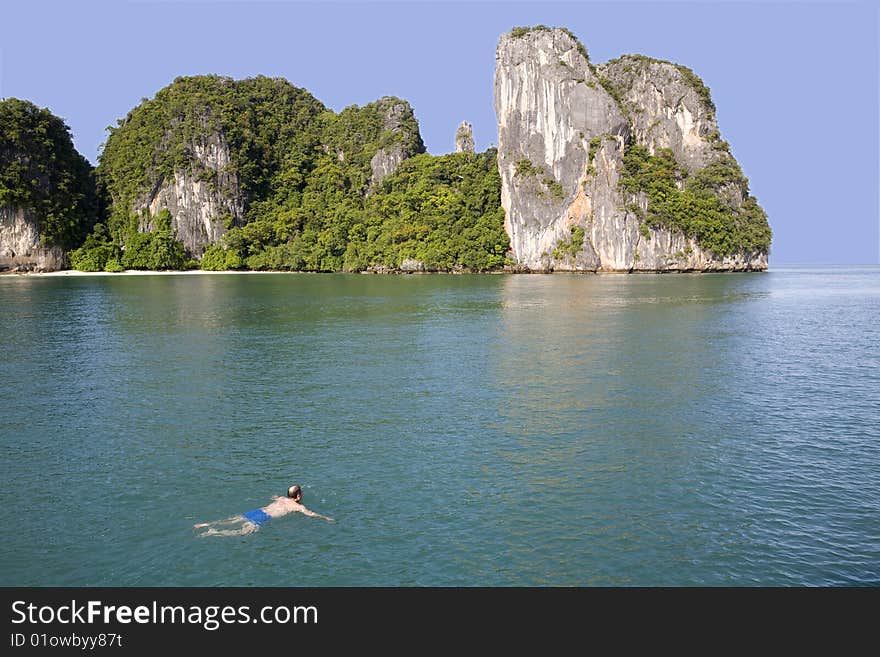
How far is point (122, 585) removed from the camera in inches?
446

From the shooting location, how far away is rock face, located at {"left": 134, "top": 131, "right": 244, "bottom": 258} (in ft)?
452

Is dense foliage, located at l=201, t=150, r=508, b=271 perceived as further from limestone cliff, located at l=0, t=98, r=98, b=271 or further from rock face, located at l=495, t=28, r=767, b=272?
limestone cliff, located at l=0, t=98, r=98, b=271

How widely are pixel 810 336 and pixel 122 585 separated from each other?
39590 millimetres

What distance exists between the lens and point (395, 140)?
5915 inches

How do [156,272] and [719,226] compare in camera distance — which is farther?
[156,272]

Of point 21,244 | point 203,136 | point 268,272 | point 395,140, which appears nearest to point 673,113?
point 395,140

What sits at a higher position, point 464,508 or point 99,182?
point 99,182

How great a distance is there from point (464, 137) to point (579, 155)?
41.4m

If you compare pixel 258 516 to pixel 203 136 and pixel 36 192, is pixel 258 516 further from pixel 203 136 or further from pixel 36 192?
pixel 203 136

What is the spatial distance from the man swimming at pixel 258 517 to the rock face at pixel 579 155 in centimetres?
10737

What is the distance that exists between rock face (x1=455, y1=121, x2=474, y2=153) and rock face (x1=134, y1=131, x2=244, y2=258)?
51717 mm

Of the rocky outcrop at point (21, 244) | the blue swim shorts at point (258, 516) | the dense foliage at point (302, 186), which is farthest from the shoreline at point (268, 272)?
the blue swim shorts at point (258, 516)
